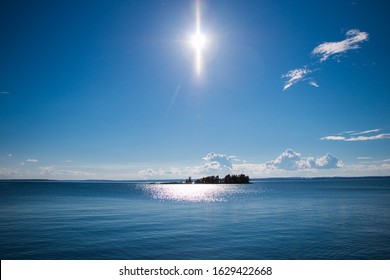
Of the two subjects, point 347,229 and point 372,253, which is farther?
point 347,229

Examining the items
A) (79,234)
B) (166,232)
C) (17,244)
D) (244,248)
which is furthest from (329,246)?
(17,244)

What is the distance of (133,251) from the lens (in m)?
27.2

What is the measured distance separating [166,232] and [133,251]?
31.7 ft

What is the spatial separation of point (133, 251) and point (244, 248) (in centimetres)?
1196

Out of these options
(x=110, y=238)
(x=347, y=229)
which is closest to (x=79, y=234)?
(x=110, y=238)

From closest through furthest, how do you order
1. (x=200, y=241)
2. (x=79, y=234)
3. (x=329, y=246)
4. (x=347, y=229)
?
(x=329, y=246) < (x=200, y=241) < (x=79, y=234) < (x=347, y=229)
